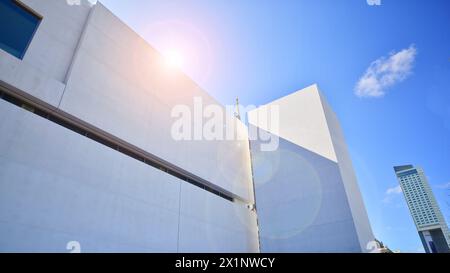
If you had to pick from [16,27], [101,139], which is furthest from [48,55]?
[101,139]

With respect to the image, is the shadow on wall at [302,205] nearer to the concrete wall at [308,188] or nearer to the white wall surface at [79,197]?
the concrete wall at [308,188]

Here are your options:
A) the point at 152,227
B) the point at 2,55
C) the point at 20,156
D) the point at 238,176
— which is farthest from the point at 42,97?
the point at 238,176

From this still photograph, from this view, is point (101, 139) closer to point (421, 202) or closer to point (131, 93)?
point (131, 93)

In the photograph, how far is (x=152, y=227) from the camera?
1149 cm

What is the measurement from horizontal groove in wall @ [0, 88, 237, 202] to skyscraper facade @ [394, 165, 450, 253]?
78.4m

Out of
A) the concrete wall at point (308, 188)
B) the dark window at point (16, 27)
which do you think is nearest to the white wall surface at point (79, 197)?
the dark window at point (16, 27)

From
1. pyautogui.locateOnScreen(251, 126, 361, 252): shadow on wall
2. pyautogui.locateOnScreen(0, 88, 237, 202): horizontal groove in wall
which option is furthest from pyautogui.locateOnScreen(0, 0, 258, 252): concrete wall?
pyautogui.locateOnScreen(251, 126, 361, 252): shadow on wall

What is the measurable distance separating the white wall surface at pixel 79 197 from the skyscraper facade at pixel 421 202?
267 feet

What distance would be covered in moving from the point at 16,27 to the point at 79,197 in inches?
280

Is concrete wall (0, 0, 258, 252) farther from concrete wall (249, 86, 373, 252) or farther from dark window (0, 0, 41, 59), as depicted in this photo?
concrete wall (249, 86, 373, 252)

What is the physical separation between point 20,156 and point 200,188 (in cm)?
962

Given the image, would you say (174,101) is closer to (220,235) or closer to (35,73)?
(35,73)

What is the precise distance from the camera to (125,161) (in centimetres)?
1148
